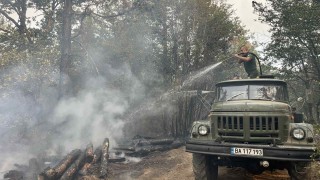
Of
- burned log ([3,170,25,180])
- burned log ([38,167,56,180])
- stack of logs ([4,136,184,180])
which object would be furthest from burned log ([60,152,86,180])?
burned log ([3,170,25,180])

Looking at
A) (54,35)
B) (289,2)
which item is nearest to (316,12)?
(289,2)

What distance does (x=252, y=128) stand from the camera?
21.9 feet

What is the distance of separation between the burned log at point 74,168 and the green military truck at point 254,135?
4.25 metres

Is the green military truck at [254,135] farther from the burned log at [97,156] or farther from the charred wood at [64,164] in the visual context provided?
the burned log at [97,156]

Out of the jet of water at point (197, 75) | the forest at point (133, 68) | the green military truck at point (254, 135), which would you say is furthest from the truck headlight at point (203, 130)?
the jet of water at point (197, 75)

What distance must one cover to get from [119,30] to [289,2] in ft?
48.4

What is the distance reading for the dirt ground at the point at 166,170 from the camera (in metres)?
8.63

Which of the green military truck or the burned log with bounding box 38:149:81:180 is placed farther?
the burned log with bounding box 38:149:81:180

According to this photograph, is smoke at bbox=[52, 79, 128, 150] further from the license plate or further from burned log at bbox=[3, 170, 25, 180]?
the license plate

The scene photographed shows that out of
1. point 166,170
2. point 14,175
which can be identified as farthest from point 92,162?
point 166,170

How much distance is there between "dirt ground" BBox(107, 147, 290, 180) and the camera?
8633 millimetres

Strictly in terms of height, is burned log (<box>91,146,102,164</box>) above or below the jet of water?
below

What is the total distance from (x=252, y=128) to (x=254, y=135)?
0.16m

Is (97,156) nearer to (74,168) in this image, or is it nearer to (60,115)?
(74,168)
